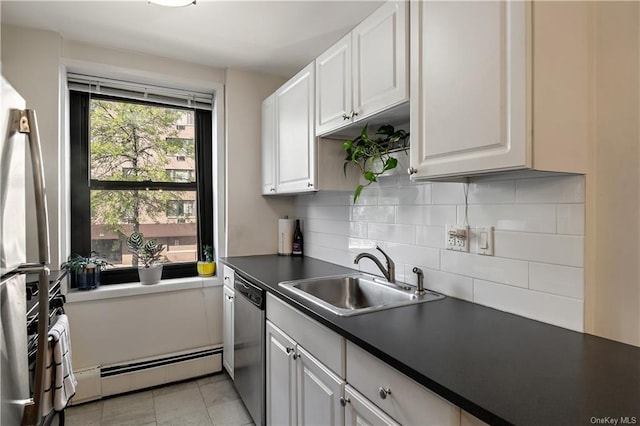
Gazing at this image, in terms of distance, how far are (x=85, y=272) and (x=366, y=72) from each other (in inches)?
87.7

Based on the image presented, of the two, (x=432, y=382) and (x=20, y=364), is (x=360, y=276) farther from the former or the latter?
(x=20, y=364)

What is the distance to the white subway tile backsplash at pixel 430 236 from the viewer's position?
163cm

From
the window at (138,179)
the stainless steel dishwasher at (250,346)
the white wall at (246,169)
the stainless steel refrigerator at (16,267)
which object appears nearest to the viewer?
the stainless steel refrigerator at (16,267)

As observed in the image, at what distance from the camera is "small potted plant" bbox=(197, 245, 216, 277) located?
2.81 m

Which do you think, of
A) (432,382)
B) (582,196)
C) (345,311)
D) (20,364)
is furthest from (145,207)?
(582,196)

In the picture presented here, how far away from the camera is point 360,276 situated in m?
2.00

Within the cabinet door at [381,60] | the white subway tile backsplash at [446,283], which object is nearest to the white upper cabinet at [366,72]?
the cabinet door at [381,60]

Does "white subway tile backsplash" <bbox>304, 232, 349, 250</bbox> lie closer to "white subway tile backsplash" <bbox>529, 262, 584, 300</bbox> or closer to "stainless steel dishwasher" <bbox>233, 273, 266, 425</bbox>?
"stainless steel dishwasher" <bbox>233, 273, 266, 425</bbox>

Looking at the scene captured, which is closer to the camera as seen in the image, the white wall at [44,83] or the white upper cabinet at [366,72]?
the white upper cabinet at [366,72]

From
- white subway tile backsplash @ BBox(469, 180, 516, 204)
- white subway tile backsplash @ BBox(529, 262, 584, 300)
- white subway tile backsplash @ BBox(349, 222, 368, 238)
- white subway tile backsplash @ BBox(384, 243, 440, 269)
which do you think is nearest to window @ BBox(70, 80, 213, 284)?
white subway tile backsplash @ BBox(349, 222, 368, 238)

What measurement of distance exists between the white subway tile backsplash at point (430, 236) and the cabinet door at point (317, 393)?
75cm

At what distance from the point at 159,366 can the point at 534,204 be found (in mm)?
2584

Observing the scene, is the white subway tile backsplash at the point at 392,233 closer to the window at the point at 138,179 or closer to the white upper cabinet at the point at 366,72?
the white upper cabinet at the point at 366,72

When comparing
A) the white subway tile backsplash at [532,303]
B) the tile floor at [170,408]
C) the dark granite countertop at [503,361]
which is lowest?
the tile floor at [170,408]
